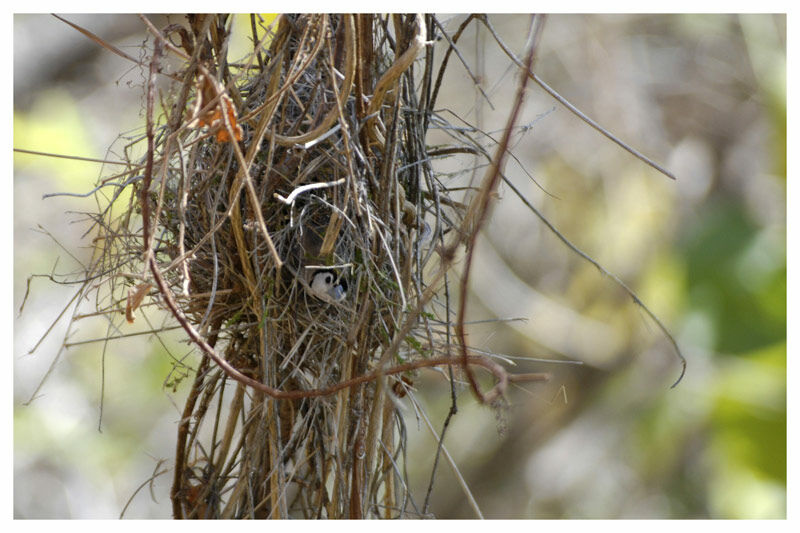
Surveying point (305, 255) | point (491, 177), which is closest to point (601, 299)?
point (305, 255)

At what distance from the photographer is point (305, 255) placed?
2.48 feet

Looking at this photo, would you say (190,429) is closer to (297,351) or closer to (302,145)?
(297,351)

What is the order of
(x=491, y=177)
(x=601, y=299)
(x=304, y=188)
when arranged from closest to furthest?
1. (x=491, y=177)
2. (x=304, y=188)
3. (x=601, y=299)

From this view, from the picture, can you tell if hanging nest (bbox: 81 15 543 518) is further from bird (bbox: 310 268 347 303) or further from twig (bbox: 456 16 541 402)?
twig (bbox: 456 16 541 402)

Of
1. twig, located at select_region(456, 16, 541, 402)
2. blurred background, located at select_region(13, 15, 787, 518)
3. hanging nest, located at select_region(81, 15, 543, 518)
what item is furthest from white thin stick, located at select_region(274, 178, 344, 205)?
blurred background, located at select_region(13, 15, 787, 518)

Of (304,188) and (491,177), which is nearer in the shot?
(491,177)

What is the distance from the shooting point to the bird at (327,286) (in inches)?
29.1

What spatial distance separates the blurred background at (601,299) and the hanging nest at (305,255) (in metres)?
1.80

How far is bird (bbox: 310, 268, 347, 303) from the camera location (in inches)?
29.1

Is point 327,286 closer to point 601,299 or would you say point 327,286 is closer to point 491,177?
point 491,177

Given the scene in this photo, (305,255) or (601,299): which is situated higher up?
(601,299)

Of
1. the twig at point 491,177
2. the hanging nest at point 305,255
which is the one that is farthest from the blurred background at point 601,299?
the twig at point 491,177
